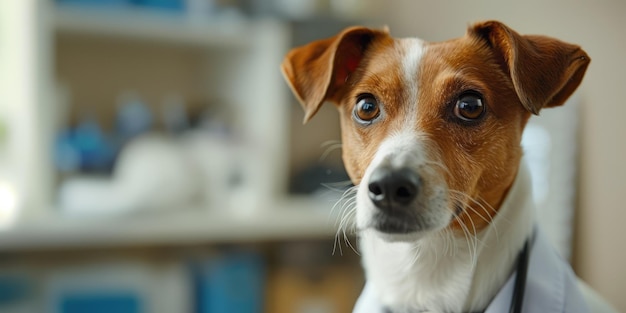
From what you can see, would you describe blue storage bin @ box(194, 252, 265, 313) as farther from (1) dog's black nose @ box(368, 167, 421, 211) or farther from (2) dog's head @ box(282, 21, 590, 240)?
(1) dog's black nose @ box(368, 167, 421, 211)

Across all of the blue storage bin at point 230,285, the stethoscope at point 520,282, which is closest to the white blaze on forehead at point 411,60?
the stethoscope at point 520,282

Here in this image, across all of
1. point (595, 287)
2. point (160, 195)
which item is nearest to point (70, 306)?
point (160, 195)

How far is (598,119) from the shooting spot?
89 cm

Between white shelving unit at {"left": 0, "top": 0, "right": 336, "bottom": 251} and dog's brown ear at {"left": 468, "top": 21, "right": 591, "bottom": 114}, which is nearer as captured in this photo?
dog's brown ear at {"left": 468, "top": 21, "right": 591, "bottom": 114}

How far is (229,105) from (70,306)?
71cm

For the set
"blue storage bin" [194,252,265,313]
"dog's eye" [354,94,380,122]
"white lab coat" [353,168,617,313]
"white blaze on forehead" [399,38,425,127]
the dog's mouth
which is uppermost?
"white blaze on forehead" [399,38,425,127]

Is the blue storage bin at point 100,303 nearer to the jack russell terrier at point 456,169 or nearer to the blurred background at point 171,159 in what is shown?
the blurred background at point 171,159

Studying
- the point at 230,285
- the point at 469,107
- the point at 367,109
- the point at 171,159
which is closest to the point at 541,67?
the point at 469,107

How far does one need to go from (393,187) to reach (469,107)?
16 centimetres

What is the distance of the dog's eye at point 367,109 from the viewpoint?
760 mm

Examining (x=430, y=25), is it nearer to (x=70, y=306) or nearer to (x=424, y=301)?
(x=424, y=301)

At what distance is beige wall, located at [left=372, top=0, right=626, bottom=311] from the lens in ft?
2.45

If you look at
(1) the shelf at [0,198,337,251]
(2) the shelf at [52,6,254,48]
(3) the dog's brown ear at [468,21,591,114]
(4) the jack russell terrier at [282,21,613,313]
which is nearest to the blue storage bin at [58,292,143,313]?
(1) the shelf at [0,198,337,251]

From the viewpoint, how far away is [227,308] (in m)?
1.72
